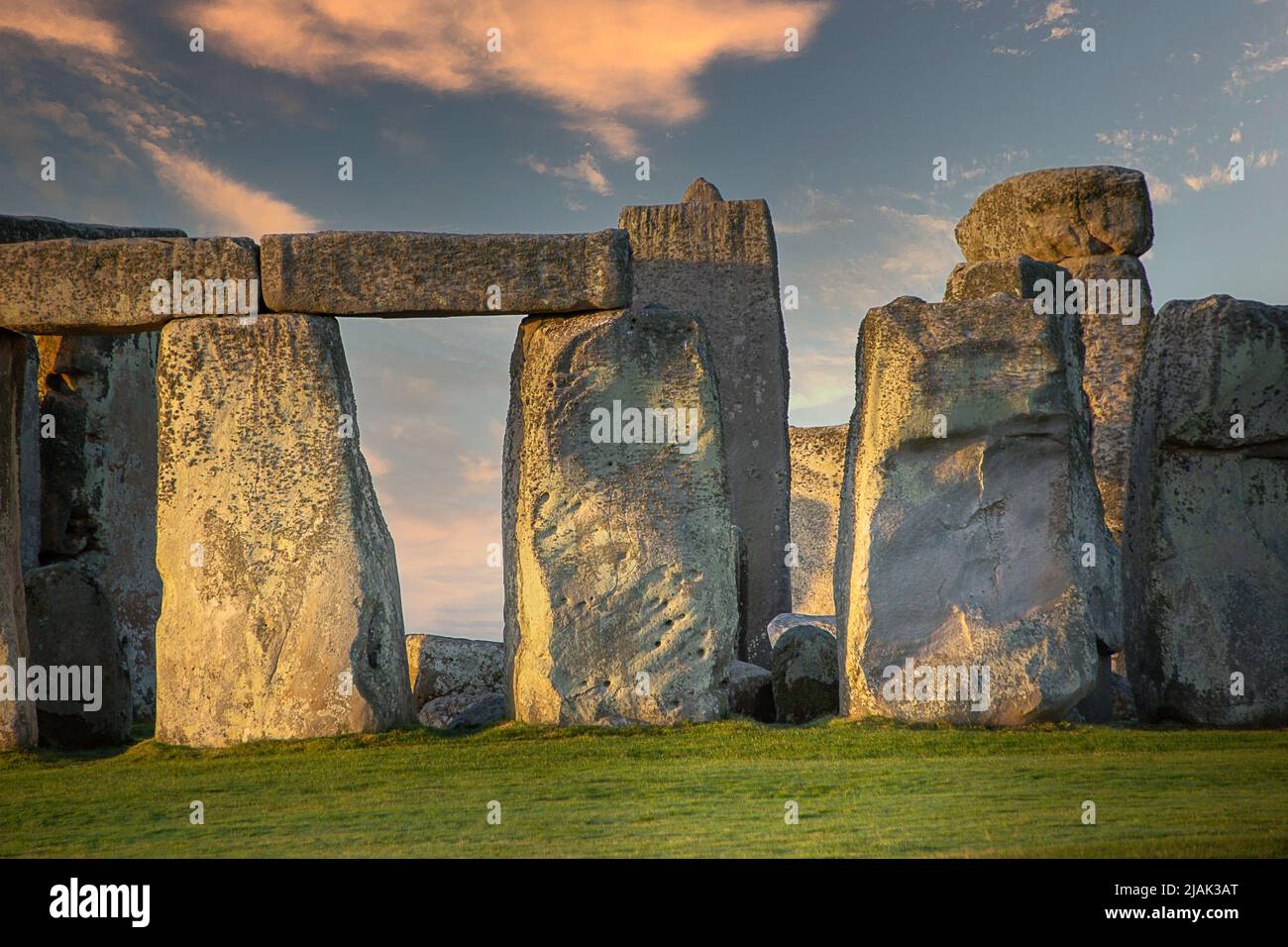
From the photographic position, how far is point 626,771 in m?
9.88

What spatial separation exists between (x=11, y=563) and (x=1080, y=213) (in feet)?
40.1

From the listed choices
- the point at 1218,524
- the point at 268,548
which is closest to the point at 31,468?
the point at 268,548

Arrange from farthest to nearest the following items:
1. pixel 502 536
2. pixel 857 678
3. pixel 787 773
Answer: pixel 502 536, pixel 857 678, pixel 787 773

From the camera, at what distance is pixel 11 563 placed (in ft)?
40.4

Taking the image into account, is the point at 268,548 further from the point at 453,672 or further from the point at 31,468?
the point at 31,468

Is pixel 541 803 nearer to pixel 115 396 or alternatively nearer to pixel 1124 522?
pixel 1124 522

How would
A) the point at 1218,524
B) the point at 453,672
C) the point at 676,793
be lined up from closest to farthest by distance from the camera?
the point at 676,793
the point at 1218,524
the point at 453,672

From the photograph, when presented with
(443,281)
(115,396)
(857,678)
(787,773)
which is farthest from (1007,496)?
(115,396)

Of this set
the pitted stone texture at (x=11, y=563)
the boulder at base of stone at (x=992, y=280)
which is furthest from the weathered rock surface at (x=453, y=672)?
the boulder at base of stone at (x=992, y=280)

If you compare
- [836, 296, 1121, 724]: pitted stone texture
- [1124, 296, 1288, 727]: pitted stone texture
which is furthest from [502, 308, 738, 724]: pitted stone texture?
[1124, 296, 1288, 727]: pitted stone texture

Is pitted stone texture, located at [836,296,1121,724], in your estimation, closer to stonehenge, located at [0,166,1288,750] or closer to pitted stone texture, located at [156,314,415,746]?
stonehenge, located at [0,166,1288,750]

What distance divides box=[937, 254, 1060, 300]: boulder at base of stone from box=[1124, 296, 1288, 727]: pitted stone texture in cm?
152

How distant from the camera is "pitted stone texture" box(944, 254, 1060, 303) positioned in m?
13.8
